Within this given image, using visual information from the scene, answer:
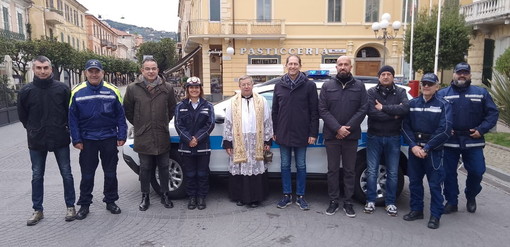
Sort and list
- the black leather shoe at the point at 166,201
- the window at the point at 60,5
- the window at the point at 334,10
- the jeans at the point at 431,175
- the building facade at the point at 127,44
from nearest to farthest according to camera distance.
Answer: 1. the jeans at the point at 431,175
2. the black leather shoe at the point at 166,201
3. the window at the point at 334,10
4. the window at the point at 60,5
5. the building facade at the point at 127,44

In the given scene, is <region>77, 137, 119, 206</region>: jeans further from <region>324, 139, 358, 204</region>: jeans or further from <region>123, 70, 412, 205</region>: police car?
<region>324, 139, 358, 204</region>: jeans

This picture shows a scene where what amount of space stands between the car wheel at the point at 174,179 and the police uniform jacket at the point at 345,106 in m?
2.18

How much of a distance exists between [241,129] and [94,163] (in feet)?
6.31

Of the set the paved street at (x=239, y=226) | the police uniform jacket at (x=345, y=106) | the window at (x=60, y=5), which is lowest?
the paved street at (x=239, y=226)

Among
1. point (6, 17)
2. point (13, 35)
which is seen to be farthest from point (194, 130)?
point (6, 17)

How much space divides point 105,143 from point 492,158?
751 cm

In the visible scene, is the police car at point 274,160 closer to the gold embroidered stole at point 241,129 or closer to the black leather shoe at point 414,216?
the gold embroidered stole at point 241,129

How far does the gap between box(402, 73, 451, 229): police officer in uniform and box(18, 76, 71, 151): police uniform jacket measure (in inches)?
165

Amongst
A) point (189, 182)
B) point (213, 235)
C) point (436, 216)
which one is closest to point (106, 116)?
point (189, 182)

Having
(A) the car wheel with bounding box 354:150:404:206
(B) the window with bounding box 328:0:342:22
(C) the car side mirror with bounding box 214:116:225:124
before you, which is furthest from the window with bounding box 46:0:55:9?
(A) the car wheel with bounding box 354:150:404:206

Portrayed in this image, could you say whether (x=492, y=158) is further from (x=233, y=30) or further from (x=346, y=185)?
(x=233, y=30)

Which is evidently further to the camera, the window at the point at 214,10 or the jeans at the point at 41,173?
the window at the point at 214,10

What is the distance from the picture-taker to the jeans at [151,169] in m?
5.13

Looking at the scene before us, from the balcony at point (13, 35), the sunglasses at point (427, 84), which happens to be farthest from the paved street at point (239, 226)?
the balcony at point (13, 35)
